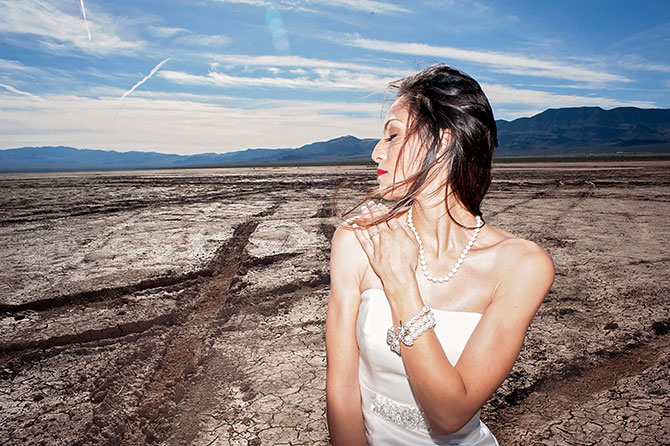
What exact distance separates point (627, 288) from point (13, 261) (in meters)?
6.80

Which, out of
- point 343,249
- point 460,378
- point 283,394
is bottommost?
point 283,394

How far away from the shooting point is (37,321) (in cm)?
320

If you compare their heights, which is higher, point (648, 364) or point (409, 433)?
point (409, 433)

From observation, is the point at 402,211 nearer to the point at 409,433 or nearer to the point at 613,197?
the point at 409,433

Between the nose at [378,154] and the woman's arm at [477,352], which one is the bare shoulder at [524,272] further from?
the nose at [378,154]

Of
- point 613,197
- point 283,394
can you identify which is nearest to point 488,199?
point 613,197

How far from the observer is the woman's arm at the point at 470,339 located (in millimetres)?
945

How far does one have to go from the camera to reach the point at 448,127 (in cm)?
110

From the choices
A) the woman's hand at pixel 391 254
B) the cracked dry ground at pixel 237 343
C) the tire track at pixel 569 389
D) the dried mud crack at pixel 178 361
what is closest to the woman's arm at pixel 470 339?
the woman's hand at pixel 391 254

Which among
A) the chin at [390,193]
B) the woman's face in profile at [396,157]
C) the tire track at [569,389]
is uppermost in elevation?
the woman's face in profile at [396,157]

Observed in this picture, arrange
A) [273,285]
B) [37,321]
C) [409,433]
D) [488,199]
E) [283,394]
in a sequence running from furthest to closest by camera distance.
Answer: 1. [488,199]
2. [273,285]
3. [37,321]
4. [283,394]
5. [409,433]

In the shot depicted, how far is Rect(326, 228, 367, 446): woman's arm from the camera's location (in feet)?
3.85

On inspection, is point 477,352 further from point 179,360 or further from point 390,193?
point 179,360

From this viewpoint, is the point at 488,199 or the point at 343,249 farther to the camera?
the point at 488,199
